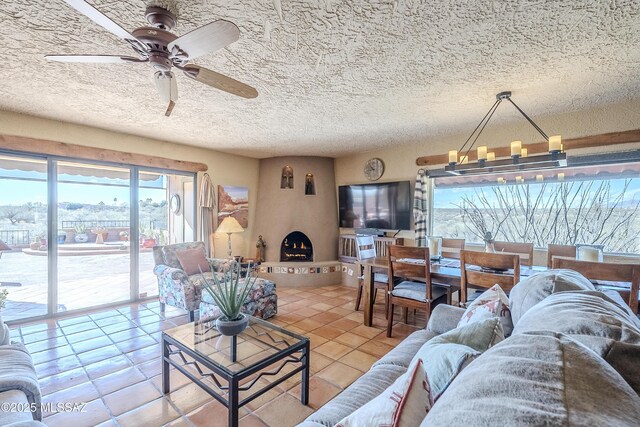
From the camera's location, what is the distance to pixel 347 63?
2043mm

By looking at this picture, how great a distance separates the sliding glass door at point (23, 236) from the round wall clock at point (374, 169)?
4463mm

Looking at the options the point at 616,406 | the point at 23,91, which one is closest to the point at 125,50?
the point at 23,91

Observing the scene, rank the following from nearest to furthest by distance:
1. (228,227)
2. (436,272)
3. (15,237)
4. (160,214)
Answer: (436,272) → (15,237) → (160,214) → (228,227)

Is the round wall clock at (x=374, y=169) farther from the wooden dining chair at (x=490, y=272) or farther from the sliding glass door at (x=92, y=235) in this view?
the sliding glass door at (x=92, y=235)

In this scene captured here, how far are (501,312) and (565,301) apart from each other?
546 millimetres

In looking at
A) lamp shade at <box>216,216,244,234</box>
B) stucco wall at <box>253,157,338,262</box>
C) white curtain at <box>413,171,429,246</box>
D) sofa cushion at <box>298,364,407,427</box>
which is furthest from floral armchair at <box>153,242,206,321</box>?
white curtain at <box>413,171,429,246</box>

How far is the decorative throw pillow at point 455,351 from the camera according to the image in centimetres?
90

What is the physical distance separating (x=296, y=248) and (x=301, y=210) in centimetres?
75

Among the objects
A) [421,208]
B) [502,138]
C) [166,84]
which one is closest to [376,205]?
[421,208]

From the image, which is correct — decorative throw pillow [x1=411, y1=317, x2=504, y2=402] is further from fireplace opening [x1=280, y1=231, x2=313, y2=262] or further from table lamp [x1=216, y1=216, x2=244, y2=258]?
fireplace opening [x1=280, y1=231, x2=313, y2=262]

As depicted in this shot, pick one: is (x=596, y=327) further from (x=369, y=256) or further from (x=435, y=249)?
(x=369, y=256)

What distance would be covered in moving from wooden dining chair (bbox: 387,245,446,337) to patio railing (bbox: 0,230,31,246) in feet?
13.9

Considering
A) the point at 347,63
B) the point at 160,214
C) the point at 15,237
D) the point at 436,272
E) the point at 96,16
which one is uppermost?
the point at 347,63

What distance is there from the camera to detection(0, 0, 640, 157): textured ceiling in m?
1.53
